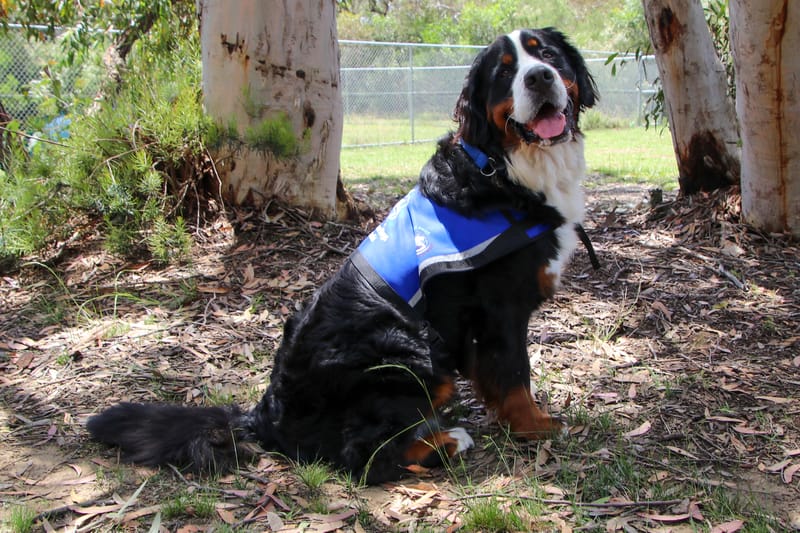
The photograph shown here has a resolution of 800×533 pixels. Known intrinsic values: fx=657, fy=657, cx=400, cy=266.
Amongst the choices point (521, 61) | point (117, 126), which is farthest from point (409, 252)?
point (117, 126)

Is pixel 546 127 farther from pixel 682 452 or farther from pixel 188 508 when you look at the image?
pixel 188 508

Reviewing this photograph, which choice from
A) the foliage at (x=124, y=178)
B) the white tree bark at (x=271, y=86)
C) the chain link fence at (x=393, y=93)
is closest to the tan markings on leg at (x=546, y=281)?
the white tree bark at (x=271, y=86)

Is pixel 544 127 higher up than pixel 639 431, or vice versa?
pixel 544 127

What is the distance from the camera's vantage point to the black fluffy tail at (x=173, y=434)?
2.79m

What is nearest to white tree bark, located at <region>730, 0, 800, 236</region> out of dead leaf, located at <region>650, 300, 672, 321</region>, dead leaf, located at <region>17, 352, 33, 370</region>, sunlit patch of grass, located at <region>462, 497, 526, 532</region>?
dead leaf, located at <region>650, 300, 672, 321</region>

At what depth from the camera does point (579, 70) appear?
132 inches

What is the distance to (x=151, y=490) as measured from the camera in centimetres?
267

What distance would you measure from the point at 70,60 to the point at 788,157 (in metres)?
7.10

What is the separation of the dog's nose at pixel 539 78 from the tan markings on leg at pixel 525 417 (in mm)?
1350

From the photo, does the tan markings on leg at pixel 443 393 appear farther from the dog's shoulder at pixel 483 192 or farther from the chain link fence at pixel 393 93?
the chain link fence at pixel 393 93

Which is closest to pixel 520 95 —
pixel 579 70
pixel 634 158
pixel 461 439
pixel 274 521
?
pixel 579 70

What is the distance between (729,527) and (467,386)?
1.61 m

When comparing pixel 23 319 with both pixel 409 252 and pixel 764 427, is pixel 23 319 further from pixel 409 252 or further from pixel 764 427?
pixel 764 427

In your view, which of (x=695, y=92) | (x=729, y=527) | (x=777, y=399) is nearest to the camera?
(x=729, y=527)
